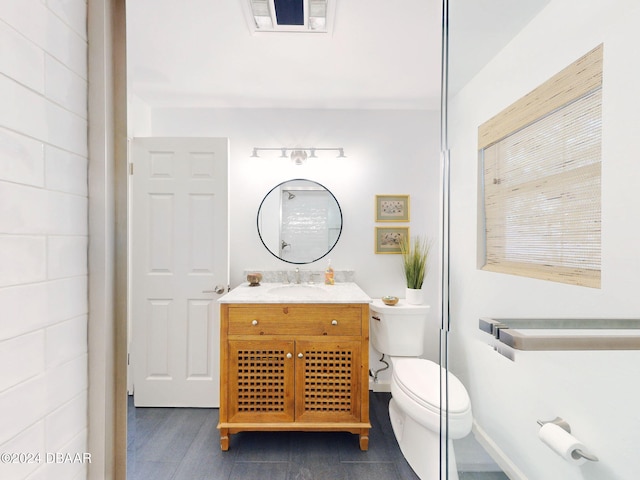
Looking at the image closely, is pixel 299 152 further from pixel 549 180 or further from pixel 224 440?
pixel 549 180

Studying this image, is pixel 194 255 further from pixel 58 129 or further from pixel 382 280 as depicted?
pixel 58 129

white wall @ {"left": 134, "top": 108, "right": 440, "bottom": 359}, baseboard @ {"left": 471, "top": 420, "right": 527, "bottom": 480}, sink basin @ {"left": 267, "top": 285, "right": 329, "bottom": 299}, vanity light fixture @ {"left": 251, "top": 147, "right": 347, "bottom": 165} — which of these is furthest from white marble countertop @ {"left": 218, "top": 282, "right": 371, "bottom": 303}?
baseboard @ {"left": 471, "top": 420, "right": 527, "bottom": 480}

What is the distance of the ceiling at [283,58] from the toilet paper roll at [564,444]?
152 centimetres

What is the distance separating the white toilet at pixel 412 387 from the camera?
5.09ft

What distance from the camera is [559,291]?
532 millimetres

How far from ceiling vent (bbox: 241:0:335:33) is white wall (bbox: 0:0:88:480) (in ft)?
Result: 3.45

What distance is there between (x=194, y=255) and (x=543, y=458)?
86.8 inches

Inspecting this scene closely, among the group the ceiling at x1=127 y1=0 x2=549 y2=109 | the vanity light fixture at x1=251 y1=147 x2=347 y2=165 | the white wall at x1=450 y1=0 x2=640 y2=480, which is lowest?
the white wall at x1=450 y1=0 x2=640 y2=480

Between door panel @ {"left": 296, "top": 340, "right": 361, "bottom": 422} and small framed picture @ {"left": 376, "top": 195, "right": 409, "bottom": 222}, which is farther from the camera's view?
small framed picture @ {"left": 376, "top": 195, "right": 409, "bottom": 222}

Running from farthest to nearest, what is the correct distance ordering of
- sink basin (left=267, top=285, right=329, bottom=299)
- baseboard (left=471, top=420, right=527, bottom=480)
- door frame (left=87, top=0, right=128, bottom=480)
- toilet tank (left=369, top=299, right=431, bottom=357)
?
sink basin (left=267, top=285, right=329, bottom=299) < toilet tank (left=369, top=299, right=431, bottom=357) < door frame (left=87, top=0, right=128, bottom=480) < baseboard (left=471, top=420, right=527, bottom=480)

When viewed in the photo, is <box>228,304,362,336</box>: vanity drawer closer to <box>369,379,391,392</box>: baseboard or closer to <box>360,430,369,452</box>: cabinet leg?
<box>360,430,369,452</box>: cabinet leg

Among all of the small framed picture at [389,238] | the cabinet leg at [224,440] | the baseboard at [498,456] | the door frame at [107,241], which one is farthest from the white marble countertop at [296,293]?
the baseboard at [498,456]

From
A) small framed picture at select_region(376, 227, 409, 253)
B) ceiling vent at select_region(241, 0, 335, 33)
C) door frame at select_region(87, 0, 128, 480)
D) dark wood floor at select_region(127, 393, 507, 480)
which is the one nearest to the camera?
door frame at select_region(87, 0, 128, 480)

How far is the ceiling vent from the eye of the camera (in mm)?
1494
